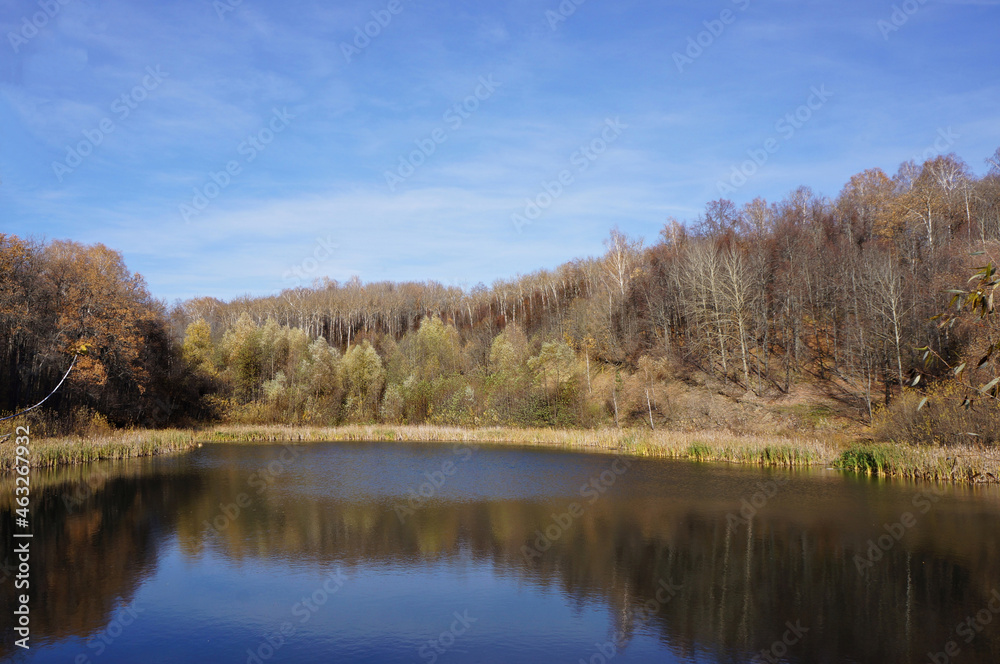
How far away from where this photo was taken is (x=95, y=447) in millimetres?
28453

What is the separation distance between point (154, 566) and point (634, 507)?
12.2 meters

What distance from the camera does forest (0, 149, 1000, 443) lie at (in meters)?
31.3

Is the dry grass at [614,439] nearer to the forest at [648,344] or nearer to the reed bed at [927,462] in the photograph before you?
the reed bed at [927,462]

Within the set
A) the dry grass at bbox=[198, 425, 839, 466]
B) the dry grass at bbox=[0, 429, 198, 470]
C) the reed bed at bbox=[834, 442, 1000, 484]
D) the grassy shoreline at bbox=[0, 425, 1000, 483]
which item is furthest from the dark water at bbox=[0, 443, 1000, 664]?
the dry grass at bbox=[198, 425, 839, 466]

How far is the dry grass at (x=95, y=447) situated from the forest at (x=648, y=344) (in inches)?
83.8

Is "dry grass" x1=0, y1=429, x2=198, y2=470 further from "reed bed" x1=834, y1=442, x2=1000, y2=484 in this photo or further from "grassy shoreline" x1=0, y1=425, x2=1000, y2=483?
"reed bed" x1=834, y1=442, x2=1000, y2=484

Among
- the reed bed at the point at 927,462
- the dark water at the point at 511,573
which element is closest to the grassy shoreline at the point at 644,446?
the reed bed at the point at 927,462

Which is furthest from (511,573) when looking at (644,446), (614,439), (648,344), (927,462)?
(648,344)

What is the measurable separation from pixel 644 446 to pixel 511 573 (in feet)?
67.2

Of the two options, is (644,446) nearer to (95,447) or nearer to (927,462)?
(927,462)

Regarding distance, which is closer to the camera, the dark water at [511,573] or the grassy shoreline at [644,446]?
the dark water at [511,573]

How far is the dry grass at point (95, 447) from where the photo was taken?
81.9ft

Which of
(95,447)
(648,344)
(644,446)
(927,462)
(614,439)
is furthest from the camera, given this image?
(648,344)

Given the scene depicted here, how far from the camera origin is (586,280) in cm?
7638
